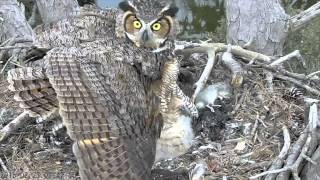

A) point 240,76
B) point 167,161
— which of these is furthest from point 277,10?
point 167,161

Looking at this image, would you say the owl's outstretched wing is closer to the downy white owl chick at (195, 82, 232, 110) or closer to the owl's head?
the owl's head

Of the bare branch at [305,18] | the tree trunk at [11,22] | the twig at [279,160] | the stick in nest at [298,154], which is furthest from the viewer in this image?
the tree trunk at [11,22]

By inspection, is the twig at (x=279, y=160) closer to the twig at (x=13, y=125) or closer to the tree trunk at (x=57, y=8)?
the twig at (x=13, y=125)

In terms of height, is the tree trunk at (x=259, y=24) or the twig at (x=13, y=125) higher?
the tree trunk at (x=259, y=24)

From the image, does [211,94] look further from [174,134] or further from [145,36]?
[145,36]

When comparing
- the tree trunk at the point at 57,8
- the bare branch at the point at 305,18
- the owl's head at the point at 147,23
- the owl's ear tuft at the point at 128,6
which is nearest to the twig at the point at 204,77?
the owl's head at the point at 147,23

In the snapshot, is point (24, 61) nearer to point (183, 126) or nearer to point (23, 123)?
point (23, 123)
